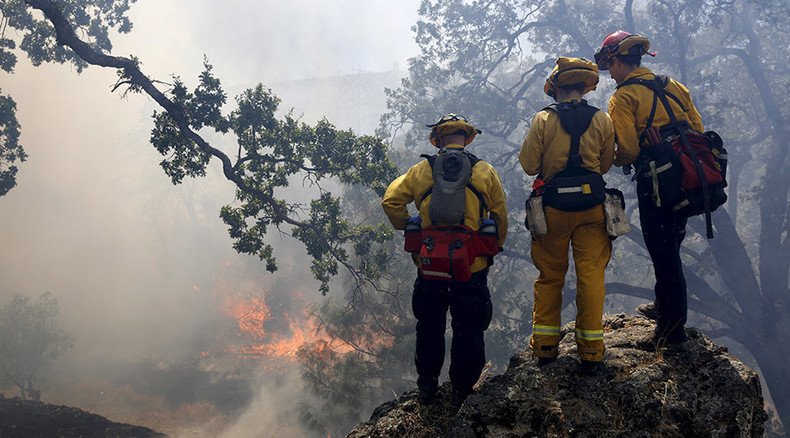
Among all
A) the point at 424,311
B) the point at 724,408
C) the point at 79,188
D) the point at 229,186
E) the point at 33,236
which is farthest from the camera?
the point at 229,186

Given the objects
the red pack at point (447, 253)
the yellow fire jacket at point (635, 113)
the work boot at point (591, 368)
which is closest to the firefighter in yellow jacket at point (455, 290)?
the red pack at point (447, 253)

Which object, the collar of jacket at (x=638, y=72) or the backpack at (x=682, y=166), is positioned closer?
the backpack at (x=682, y=166)

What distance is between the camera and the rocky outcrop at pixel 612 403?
2.94 m

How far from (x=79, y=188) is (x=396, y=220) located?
79130 mm

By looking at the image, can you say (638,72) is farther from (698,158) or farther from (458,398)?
(458,398)

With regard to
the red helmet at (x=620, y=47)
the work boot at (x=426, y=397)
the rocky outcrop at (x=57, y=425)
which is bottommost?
the rocky outcrop at (x=57, y=425)

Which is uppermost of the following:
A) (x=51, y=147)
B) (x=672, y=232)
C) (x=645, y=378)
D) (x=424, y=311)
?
(x=51, y=147)

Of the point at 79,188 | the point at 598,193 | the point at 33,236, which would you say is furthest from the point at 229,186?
the point at 598,193

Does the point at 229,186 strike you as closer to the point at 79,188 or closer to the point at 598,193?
the point at 79,188

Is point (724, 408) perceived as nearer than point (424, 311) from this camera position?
Yes

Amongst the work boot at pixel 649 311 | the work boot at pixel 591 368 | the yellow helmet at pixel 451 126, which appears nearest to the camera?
the work boot at pixel 591 368

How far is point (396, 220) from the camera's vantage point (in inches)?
154

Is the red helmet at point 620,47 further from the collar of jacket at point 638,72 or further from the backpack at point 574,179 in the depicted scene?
the backpack at point 574,179

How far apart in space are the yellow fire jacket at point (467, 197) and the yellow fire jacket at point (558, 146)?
12.8 inches
